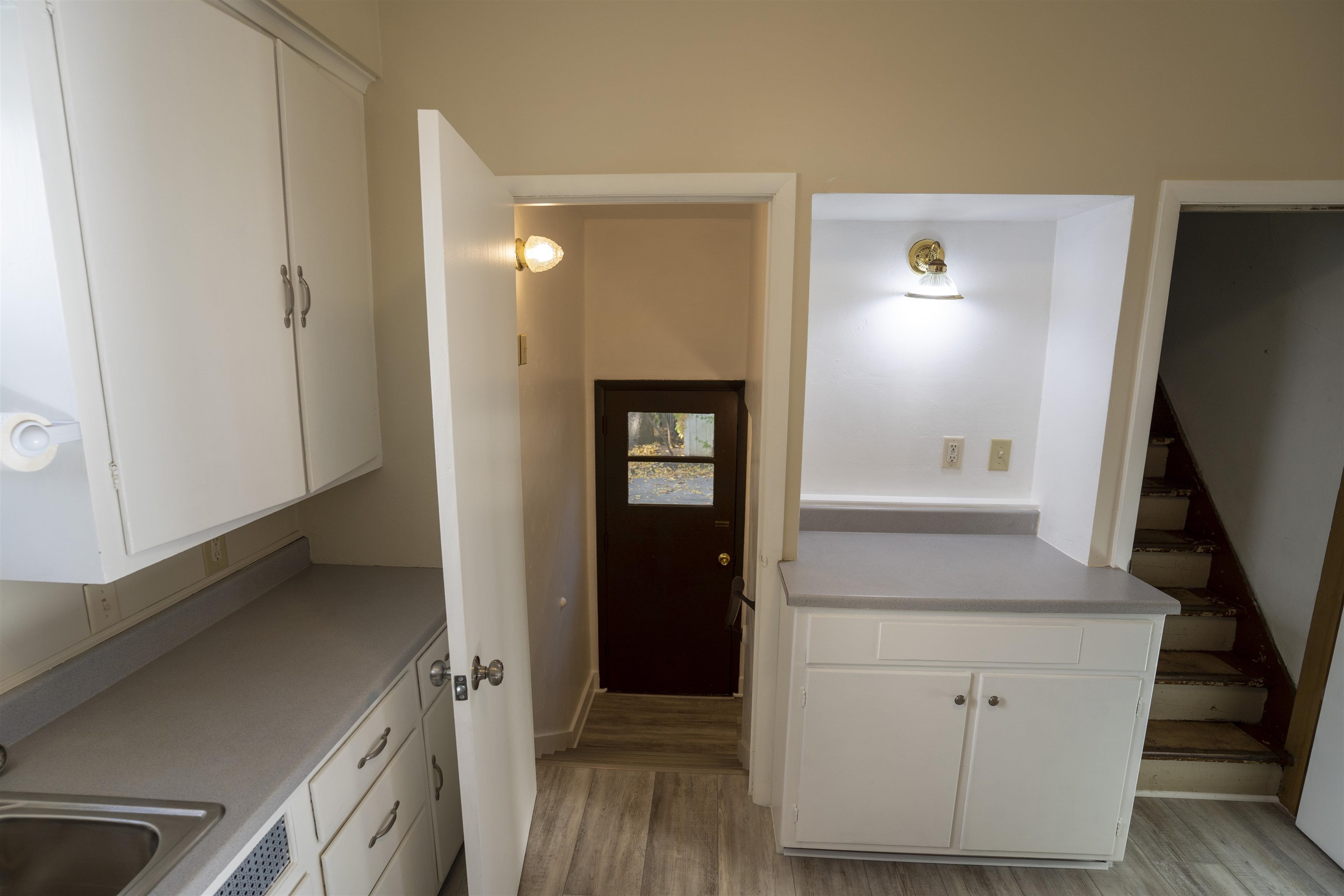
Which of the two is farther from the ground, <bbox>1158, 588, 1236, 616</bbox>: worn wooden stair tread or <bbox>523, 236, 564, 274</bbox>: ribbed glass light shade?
<bbox>523, 236, 564, 274</bbox>: ribbed glass light shade

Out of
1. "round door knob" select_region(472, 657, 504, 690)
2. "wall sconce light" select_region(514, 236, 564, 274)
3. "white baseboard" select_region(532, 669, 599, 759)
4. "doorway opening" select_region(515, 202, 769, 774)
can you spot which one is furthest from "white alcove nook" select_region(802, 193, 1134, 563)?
"white baseboard" select_region(532, 669, 599, 759)

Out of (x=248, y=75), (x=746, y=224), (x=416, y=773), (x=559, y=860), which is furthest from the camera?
(x=746, y=224)

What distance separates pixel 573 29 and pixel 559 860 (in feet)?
7.85

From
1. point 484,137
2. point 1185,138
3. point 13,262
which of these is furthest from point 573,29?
point 1185,138

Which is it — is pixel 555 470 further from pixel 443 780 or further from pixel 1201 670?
pixel 1201 670

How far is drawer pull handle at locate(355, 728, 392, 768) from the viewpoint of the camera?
4.54 feet

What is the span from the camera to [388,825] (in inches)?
59.1

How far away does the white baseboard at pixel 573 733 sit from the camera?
281 centimetres

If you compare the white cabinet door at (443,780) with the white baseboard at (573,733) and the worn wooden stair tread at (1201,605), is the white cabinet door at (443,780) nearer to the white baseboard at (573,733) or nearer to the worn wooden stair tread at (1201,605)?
the white baseboard at (573,733)

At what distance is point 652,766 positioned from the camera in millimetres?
2420

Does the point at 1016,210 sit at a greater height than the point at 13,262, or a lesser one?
greater

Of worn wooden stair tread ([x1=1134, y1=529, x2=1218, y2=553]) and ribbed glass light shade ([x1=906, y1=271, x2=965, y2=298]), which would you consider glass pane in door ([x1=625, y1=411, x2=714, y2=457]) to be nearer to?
ribbed glass light shade ([x1=906, y1=271, x2=965, y2=298])

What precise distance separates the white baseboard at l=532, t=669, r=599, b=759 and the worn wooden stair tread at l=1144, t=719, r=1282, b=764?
7.02 ft

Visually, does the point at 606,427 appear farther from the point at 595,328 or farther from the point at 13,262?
the point at 13,262
